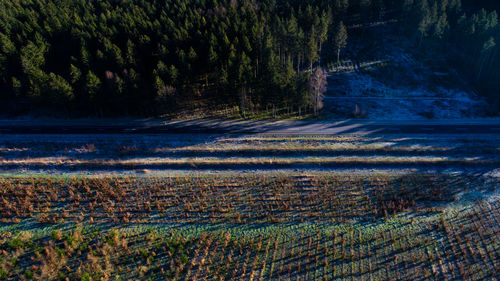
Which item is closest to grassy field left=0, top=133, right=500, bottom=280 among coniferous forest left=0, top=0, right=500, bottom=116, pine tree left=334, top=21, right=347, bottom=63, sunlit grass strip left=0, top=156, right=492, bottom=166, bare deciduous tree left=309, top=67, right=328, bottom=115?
sunlit grass strip left=0, top=156, right=492, bottom=166

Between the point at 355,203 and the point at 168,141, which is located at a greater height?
the point at 168,141

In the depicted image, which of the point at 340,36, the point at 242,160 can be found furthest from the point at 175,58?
the point at 340,36

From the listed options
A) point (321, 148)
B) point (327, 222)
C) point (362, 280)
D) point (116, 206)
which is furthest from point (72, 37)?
point (362, 280)

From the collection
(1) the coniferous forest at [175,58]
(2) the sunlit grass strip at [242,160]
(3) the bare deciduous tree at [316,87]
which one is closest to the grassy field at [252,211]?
(2) the sunlit grass strip at [242,160]

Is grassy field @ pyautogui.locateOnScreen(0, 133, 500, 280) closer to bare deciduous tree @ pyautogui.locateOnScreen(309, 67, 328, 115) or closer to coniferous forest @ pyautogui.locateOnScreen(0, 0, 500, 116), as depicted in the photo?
bare deciduous tree @ pyautogui.locateOnScreen(309, 67, 328, 115)

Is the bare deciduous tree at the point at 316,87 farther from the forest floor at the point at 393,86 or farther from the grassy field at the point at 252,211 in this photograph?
the grassy field at the point at 252,211

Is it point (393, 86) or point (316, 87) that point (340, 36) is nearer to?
point (393, 86)

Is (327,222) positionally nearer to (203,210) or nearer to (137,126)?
(203,210)
